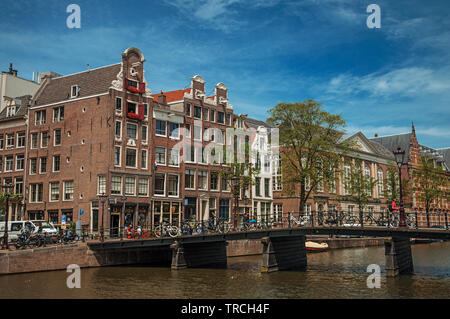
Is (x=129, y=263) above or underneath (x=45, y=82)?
underneath

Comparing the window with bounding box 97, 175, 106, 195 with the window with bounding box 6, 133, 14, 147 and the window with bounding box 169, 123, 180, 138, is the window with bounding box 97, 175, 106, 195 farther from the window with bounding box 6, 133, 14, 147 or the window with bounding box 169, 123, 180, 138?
the window with bounding box 6, 133, 14, 147

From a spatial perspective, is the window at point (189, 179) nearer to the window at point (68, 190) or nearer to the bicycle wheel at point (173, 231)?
the window at point (68, 190)

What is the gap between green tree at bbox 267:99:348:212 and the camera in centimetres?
5072

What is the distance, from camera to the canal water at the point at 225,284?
2448 centimetres

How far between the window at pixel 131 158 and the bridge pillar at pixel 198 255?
1312 centimetres

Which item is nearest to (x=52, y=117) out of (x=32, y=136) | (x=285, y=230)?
(x=32, y=136)

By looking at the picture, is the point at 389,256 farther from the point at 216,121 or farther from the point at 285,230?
the point at 216,121

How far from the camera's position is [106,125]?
150 ft

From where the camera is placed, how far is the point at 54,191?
4816 centimetres

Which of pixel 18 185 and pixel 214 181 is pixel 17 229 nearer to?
pixel 18 185

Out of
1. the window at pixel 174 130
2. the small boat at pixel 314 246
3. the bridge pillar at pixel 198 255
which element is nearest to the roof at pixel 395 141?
the small boat at pixel 314 246

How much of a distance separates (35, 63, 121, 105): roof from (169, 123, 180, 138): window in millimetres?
7857

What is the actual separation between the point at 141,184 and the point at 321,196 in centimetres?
3184

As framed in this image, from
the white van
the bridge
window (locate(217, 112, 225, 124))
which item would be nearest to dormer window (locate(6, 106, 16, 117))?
the white van
